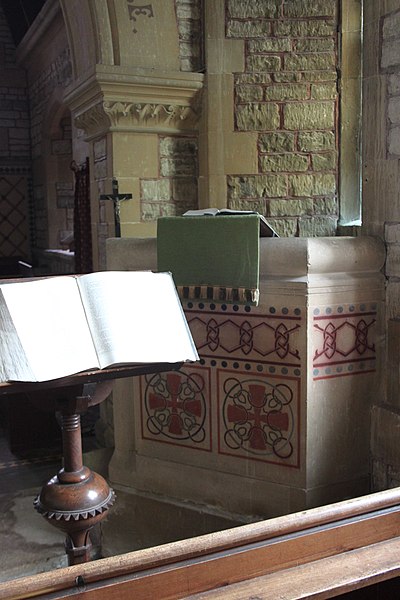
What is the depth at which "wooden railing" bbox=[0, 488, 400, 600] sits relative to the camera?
1.25 m

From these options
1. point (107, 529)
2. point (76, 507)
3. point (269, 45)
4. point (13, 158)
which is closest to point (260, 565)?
point (76, 507)

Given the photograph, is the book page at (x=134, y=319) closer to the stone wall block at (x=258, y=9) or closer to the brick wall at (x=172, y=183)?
the brick wall at (x=172, y=183)

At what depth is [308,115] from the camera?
3.97m

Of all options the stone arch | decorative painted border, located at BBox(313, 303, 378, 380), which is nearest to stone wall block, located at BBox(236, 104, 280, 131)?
decorative painted border, located at BBox(313, 303, 378, 380)

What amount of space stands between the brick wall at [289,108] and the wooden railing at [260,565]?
274 cm

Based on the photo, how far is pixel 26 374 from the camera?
138 cm

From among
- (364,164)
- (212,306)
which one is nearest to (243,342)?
(212,306)

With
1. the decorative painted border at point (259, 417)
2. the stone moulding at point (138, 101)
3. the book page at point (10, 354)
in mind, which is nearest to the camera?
the book page at point (10, 354)

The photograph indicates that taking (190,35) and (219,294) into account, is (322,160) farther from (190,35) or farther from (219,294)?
(219,294)

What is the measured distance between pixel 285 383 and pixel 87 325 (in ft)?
4.78

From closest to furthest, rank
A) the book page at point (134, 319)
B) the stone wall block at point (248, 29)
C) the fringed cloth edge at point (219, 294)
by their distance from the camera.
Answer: the book page at point (134, 319), the fringed cloth edge at point (219, 294), the stone wall block at point (248, 29)

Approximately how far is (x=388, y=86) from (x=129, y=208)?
1.67 meters

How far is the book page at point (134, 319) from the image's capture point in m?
1.51

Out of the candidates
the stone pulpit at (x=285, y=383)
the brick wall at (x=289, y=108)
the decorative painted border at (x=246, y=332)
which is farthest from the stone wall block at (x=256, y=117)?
the decorative painted border at (x=246, y=332)
